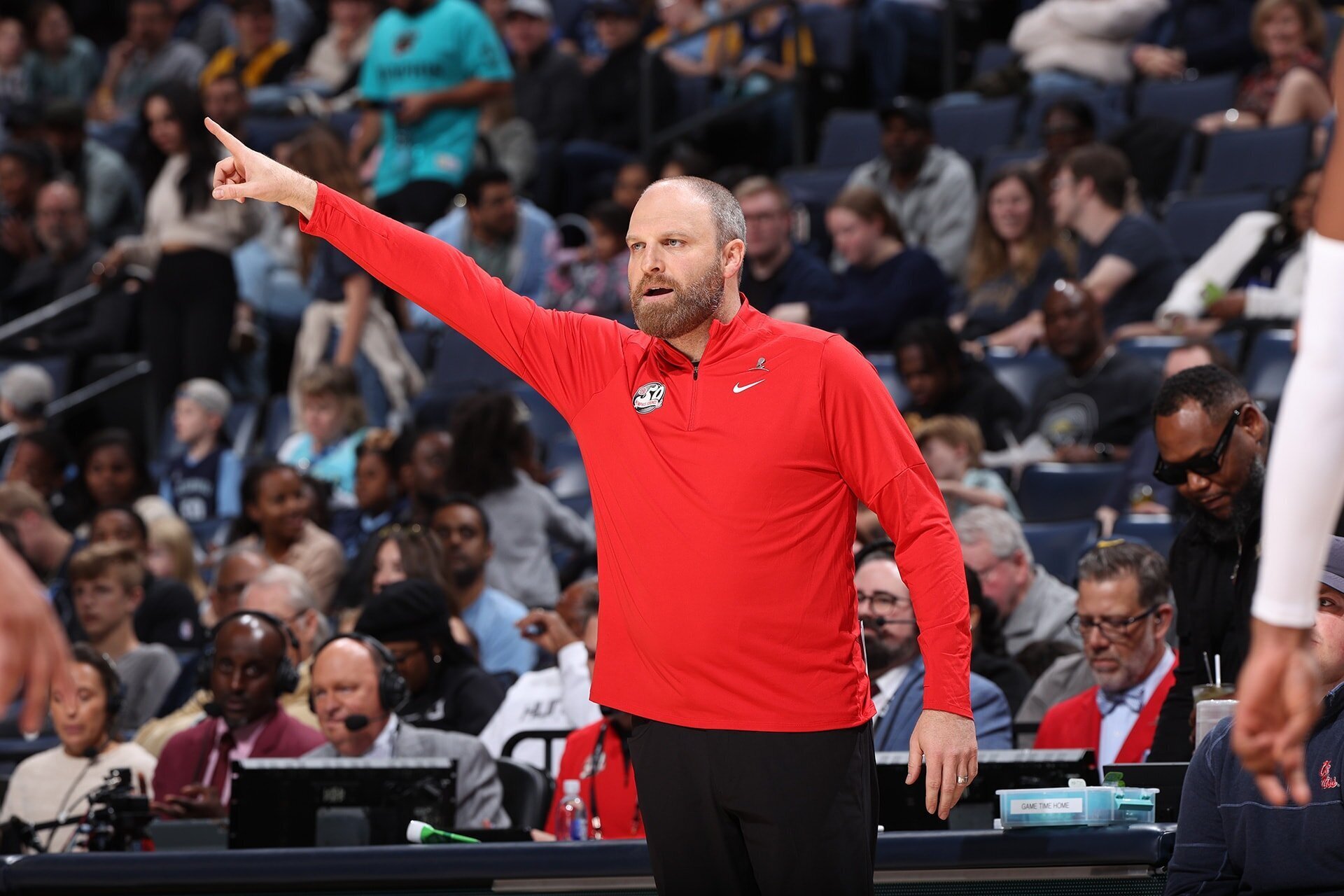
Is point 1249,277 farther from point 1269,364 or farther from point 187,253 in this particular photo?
point 187,253

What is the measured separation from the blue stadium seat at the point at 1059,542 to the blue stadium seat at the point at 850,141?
415cm

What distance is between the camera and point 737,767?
3064 mm

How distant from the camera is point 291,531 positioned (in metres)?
7.88

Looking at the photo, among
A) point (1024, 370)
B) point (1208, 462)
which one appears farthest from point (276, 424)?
point (1208, 462)

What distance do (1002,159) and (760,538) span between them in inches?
261

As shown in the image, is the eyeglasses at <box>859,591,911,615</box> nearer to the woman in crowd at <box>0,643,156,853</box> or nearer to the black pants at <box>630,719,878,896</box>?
the black pants at <box>630,719,878,896</box>

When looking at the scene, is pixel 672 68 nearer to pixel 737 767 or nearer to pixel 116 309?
pixel 116 309

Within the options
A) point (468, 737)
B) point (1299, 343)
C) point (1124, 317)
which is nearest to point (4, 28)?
point (1124, 317)

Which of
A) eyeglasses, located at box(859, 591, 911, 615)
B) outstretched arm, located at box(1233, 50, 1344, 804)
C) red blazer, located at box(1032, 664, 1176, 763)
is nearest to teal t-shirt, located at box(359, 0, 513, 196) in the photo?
eyeglasses, located at box(859, 591, 911, 615)

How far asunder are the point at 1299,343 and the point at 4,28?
42.3 ft

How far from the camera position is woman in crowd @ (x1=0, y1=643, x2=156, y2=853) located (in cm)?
575

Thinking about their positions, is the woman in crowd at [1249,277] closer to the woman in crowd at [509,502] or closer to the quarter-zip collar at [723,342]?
the woman in crowd at [509,502]

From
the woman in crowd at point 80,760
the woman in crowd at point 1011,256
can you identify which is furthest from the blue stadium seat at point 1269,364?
the woman in crowd at point 80,760

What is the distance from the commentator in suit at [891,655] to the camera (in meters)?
4.93
